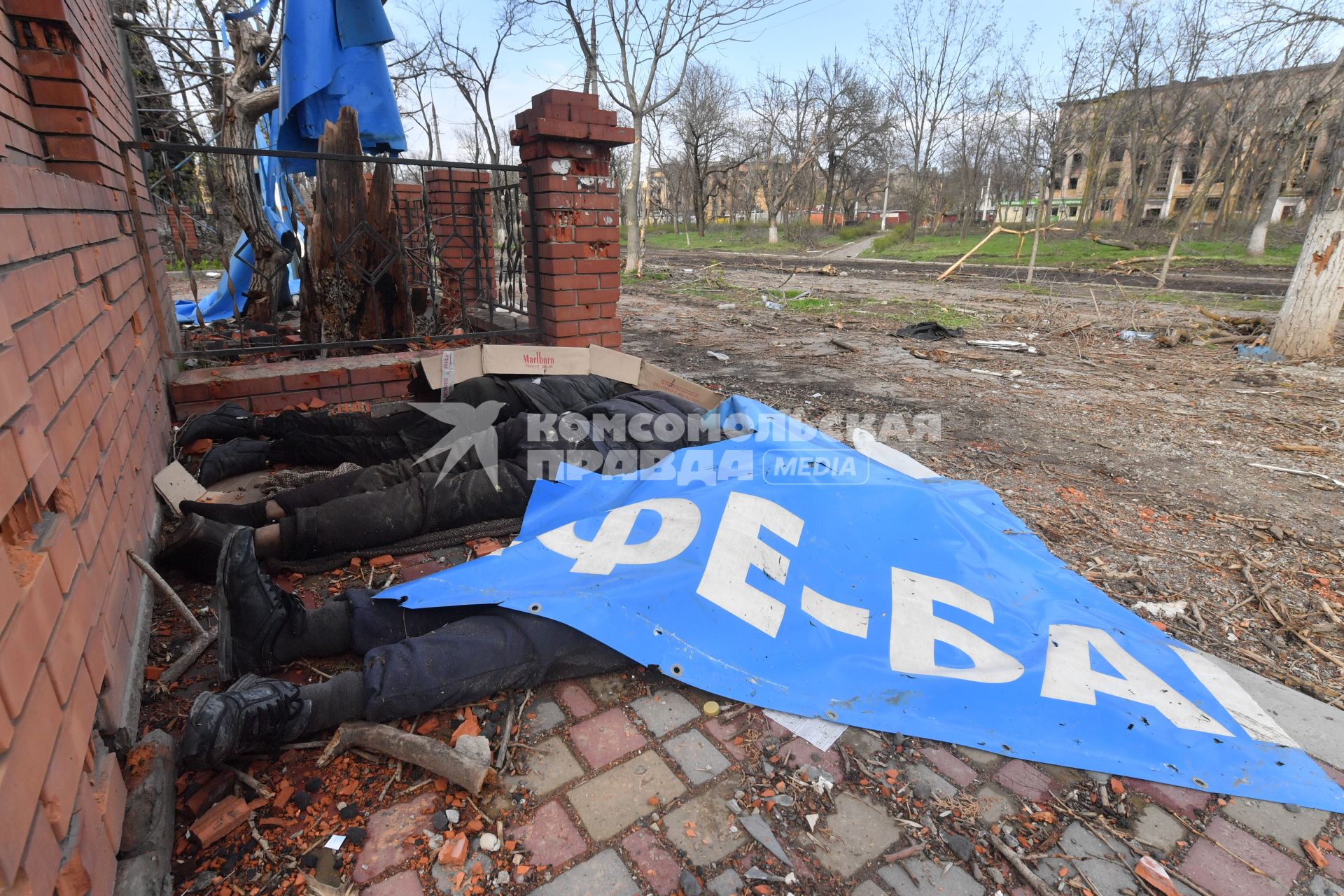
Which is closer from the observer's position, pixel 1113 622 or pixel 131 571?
pixel 131 571

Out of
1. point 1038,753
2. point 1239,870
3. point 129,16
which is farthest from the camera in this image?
point 129,16

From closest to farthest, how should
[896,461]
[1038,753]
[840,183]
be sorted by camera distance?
[1038,753] → [896,461] → [840,183]

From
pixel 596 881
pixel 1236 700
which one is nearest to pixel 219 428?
pixel 596 881

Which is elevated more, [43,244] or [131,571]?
[43,244]

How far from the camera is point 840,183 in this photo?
38344 millimetres

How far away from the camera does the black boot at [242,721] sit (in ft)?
4.54

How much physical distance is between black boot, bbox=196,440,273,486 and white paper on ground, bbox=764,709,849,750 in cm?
268

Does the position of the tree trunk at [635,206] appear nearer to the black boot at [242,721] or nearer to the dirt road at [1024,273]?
the dirt road at [1024,273]

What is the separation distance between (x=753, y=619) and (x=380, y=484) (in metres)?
1.70

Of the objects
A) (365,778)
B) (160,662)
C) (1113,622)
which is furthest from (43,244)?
(1113,622)

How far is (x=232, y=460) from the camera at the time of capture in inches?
117

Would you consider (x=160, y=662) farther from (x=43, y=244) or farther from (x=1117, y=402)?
(x=1117, y=402)

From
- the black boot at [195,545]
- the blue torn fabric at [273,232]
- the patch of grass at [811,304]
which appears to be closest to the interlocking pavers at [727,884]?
the black boot at [195,545]

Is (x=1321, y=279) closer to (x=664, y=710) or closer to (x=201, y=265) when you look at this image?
(x=664, y=710)
